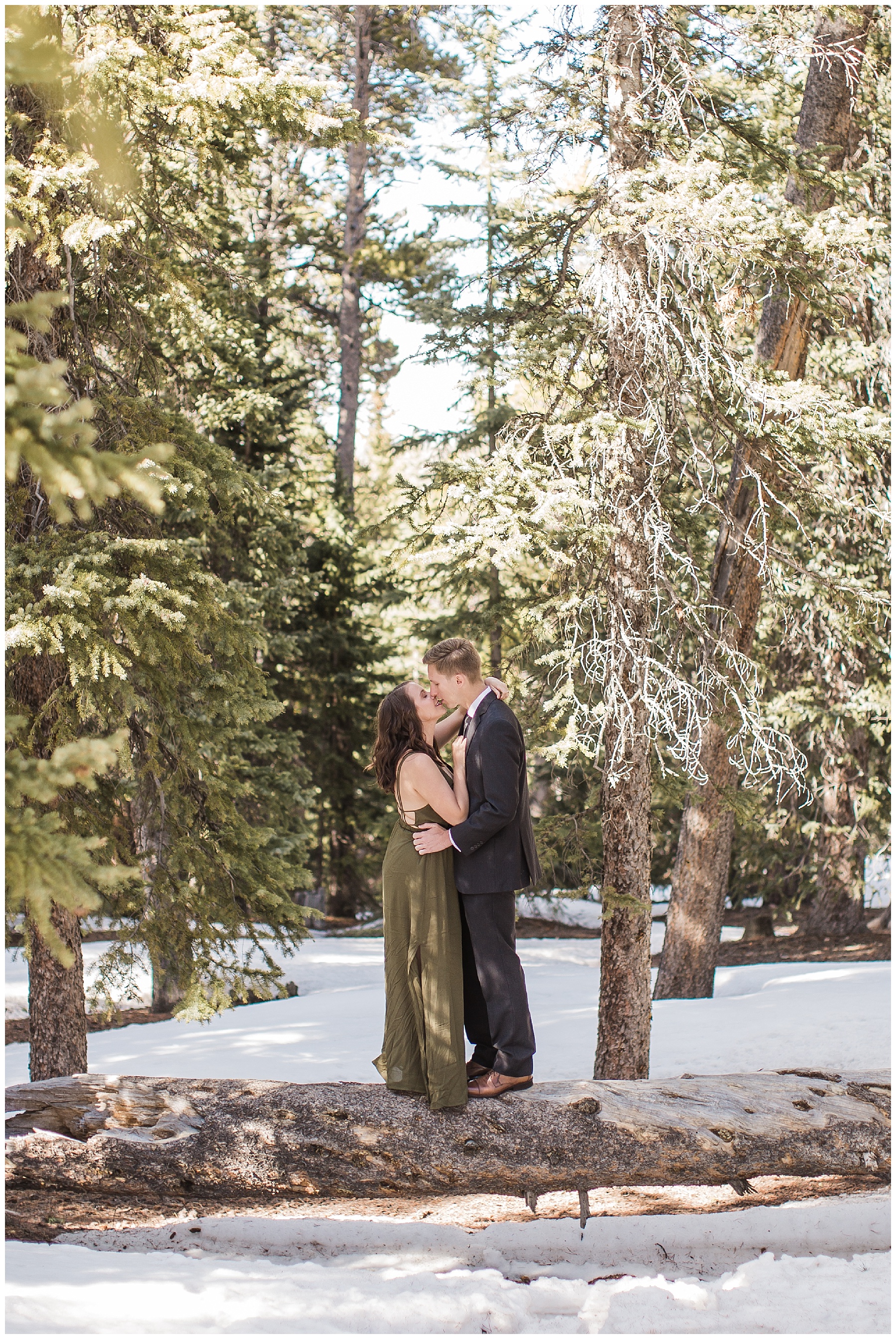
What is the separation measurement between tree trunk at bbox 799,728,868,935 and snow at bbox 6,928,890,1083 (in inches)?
73.6

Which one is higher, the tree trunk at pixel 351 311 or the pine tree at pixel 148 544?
the tree trunk at pixel 351 311

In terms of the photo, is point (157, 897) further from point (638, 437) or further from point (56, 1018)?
point (638, 437)

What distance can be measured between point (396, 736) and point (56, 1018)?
3.06 meters

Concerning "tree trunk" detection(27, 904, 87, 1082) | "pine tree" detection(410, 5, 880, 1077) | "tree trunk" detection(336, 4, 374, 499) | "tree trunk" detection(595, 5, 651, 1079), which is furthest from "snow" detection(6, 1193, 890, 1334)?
"tree trunk" detection(336, 4, 374, 499)

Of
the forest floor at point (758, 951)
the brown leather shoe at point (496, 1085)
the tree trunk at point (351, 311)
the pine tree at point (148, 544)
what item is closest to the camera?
the brown leather shoe at point (496, 1085)

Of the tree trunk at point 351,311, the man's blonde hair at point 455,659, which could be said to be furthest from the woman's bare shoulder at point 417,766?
the tree trunk at point 351,311

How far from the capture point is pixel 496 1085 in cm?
482

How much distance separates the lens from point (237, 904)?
6.05m

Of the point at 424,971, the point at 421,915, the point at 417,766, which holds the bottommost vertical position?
the point at 424,971

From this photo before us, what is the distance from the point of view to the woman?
458 cm

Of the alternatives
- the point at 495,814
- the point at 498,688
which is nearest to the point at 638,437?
the point at 498,688

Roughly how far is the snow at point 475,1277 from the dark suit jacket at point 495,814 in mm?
1651

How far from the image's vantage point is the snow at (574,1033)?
7465 millimetres

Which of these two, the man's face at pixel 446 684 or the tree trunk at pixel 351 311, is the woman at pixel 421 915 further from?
the tree trunk at pixel 351 311
